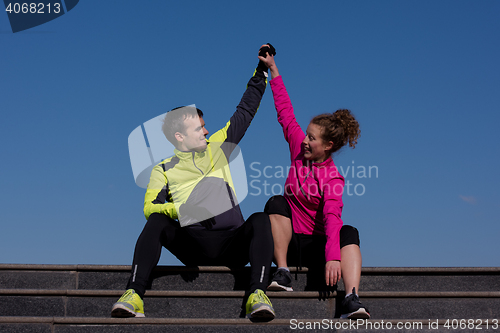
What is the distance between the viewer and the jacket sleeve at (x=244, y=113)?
339 centimetres

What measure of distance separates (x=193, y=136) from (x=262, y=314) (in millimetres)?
1486

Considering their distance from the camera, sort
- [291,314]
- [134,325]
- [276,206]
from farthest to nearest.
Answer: [276,206] < [291,314] < [134,325]

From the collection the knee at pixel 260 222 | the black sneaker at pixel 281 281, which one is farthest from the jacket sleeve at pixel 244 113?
the black sneaker at pixel 281 281

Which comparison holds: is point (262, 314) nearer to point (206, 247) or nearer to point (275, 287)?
point (275, 287)

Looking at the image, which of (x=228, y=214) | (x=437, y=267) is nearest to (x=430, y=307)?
(x=437, y=267)

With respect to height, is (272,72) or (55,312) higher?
(272,72)

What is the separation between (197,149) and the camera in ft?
10.8

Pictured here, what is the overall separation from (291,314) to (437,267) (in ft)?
3.85

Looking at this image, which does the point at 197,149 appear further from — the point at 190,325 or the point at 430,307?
the point at 430,307

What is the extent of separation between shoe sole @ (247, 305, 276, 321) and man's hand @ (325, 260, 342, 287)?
17.1 inches

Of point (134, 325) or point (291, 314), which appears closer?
point (134, 325)

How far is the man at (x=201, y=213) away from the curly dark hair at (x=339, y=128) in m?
0.59

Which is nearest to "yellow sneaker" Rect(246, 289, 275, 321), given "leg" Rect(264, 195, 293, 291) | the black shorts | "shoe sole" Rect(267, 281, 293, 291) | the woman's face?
"shoe sole" Rect(267, 281, 293, 291)

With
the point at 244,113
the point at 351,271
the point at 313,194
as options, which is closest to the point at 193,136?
the point at 244,113
